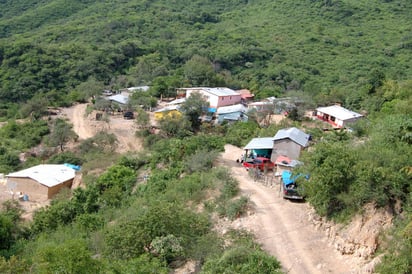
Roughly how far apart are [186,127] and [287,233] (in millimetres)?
16168

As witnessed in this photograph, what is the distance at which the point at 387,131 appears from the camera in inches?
565

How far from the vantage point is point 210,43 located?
65.5 meters

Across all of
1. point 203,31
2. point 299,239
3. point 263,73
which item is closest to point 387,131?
point 299,239

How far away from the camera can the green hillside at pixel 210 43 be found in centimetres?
4888

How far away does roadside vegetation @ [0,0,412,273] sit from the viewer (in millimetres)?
11664

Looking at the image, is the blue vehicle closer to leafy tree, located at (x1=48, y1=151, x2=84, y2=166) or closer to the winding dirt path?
leafy tree, located at (x1=48, y1=151, x2=84, y2=166)

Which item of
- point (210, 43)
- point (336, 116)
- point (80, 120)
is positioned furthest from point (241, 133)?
point (210, 43)

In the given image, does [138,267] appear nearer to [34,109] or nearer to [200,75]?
[34,109]

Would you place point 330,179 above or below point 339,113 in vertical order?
above

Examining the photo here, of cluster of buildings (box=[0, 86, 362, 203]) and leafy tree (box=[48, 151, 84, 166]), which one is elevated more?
cluster of buildings (box=[0, 86, 362, 203])

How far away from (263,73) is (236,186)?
3976 cm

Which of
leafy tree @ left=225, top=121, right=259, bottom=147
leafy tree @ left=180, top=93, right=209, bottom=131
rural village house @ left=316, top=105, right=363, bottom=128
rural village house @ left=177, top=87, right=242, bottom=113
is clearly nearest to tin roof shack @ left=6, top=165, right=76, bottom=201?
leafy tree @ left=180, top=93, right=209, bottom=131

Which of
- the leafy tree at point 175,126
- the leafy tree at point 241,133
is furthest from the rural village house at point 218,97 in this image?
the leafy tree at point 241,133

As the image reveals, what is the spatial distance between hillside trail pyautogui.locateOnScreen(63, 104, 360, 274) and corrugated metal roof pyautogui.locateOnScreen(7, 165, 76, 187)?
34.5ft
